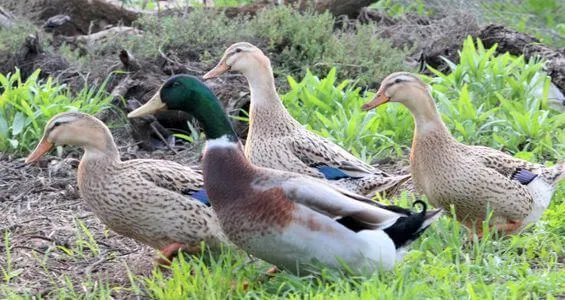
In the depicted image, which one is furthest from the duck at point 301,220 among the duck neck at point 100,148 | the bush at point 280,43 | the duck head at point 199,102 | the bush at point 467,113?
the bush at point 280,43

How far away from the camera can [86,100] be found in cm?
837

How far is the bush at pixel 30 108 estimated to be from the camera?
7871mm

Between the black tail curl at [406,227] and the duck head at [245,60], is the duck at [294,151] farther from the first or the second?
the black tail curl at [406,227]

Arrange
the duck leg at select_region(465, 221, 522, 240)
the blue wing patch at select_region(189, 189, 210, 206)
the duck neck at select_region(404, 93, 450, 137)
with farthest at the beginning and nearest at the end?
the duck neck at select_region(404, 93, 450, 137) → the duck leg at select_region(465, 221, 522, 240) → the blue wing patch at select_region(189, 189, 210, 206)

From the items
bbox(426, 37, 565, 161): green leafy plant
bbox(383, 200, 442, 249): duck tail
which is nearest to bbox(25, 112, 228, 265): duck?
bbox(383, 200, 442, 249): duck tail

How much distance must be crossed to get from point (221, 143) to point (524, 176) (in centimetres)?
184

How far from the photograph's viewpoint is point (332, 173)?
6.45 m

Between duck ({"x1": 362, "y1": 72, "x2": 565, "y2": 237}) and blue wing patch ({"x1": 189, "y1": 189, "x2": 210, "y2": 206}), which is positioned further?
duck ({"x1": 362, "y1": 72, "x2": 565, "y2": 237})

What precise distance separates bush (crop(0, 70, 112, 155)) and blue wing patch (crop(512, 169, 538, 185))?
10.1 ft

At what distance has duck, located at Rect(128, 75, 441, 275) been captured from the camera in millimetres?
5074

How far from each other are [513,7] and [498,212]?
7032 millimetres

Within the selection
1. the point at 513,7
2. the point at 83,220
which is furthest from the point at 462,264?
the point at 513,7

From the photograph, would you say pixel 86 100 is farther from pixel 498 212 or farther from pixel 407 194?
pixel 498 212

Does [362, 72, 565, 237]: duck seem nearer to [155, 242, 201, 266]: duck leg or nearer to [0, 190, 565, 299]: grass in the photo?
[0, 190, 565, 299]: grass
